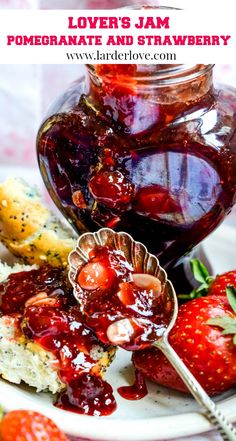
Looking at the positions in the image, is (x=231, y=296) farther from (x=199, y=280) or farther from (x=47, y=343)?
(x=47, y=343)

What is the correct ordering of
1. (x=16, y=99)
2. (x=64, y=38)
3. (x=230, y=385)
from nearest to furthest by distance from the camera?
(x=230, y=385) < (x=64, y=38) < (x=16, y=99)

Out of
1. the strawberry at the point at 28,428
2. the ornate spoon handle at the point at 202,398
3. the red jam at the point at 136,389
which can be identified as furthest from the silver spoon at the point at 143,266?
the strawberry at the point at 28,428

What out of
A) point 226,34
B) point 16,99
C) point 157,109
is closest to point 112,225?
point 157,109

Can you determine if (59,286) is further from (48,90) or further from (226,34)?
(48,90)

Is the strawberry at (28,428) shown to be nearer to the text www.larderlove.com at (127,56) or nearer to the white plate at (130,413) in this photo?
the white plate at (130,413)

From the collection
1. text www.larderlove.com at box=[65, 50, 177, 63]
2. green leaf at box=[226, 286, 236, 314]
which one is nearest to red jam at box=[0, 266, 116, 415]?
green leaf at box=[226, 286, 236, 314]

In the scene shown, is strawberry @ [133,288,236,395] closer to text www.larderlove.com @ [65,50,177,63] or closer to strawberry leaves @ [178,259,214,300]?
strawberry leaves @ [178,259,214,300]
